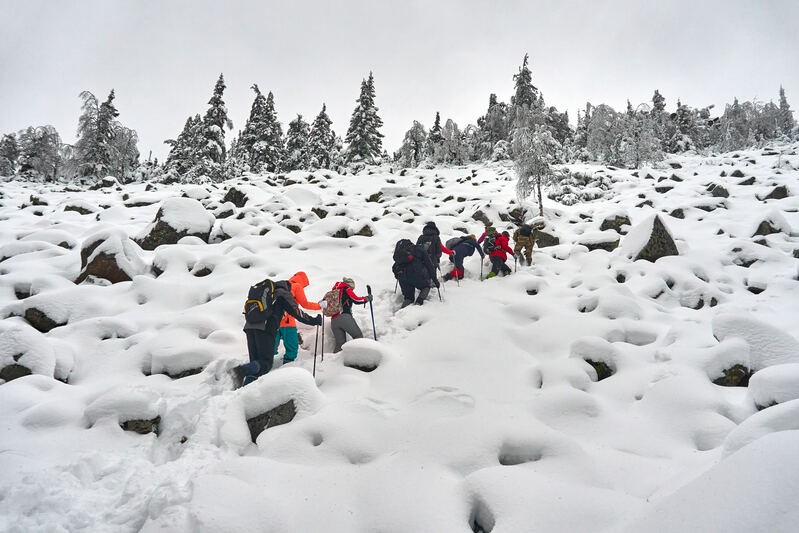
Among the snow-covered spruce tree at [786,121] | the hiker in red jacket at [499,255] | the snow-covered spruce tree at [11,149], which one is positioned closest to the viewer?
the hiker in red jacket at [499,255]

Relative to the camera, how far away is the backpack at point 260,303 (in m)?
6.08

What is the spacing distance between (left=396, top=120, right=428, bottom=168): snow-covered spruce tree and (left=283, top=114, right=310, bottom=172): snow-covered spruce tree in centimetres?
1385

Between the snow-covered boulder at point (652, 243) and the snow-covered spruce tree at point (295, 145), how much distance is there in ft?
149

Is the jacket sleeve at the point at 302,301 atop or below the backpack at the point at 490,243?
below

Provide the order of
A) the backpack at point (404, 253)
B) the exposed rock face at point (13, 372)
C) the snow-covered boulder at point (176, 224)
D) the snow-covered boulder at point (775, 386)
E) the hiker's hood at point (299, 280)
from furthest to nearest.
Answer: the snow-covered boulder at point (176, 224)
the backpack at point (404, 253)
the hiker's hood at point (299, 280)
the exposed rock face at point (13, 372)
the snow-covered boulder at point (775, 386)

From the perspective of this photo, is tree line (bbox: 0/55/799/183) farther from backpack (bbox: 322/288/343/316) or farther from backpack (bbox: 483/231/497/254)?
backpack (bbox: 322/288/343/316)

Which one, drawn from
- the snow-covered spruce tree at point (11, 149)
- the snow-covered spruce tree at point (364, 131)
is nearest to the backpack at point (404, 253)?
the snow-covered spruce tree at point (364, 131)

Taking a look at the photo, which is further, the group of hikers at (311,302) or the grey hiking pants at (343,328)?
the grey hiking pants at (343,328)

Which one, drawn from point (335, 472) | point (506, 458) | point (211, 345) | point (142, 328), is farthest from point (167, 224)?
point (506, 458)

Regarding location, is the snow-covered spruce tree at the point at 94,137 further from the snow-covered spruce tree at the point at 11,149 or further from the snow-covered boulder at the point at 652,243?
the snow-covered boulder at the point at 652,243

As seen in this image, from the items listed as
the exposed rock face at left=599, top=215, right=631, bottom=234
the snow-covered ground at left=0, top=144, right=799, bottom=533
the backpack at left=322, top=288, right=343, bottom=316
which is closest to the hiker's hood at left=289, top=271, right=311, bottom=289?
the backpack at left=322, top=288, right=343, bottom=316

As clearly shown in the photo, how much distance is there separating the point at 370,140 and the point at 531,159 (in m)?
27.3

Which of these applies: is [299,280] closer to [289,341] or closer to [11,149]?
[289,341]

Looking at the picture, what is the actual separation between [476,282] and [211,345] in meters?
7.51
